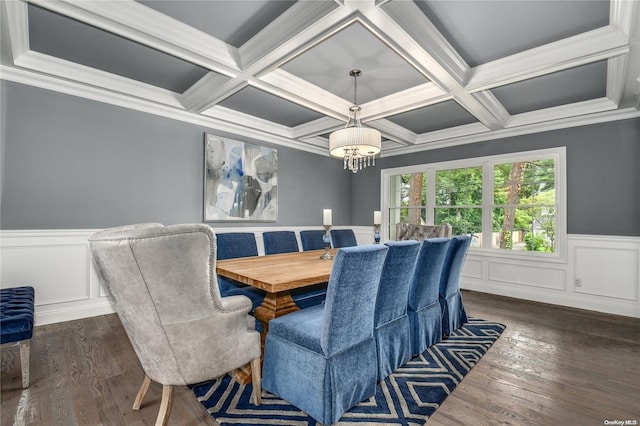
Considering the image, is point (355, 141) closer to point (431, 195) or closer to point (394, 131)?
point (394, 131)

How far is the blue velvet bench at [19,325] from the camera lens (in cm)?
177

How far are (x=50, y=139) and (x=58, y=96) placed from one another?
455 mm

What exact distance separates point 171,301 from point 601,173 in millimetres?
4873

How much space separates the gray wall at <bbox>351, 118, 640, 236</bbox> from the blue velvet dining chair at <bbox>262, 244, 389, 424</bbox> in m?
3.67

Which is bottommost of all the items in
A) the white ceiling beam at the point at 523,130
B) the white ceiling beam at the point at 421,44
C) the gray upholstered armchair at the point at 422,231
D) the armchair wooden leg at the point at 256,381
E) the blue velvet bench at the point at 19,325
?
the armchair wooden leg at the point at 256,381

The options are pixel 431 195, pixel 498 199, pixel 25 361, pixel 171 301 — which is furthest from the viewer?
pixel 431 195

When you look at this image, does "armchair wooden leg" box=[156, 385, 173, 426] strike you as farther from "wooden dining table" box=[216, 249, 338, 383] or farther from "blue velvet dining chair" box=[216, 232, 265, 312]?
"blue velvet dining chair" box=[216, 232, 265, 312]

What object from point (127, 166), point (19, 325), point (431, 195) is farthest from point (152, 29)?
point (431, 195)

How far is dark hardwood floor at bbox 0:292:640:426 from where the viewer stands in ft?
5.50

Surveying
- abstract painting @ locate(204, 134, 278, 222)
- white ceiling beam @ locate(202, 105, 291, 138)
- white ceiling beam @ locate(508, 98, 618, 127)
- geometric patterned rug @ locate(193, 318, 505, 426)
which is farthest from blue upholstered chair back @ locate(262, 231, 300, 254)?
white ceiling beam @ locate(508, 98, 618, 127)

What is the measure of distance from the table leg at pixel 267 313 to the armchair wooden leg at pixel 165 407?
566mm

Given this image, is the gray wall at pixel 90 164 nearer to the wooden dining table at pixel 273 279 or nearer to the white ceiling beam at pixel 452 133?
the wooden dining table at pixel 273 279

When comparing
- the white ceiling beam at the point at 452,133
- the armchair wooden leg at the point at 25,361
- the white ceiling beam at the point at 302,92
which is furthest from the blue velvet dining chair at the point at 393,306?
the white ceiling beam at the point at 452,133

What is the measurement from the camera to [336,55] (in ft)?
9.02
